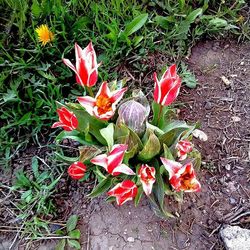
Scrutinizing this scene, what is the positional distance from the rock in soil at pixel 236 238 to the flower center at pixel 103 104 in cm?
66

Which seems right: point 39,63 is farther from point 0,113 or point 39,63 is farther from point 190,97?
point 190,97

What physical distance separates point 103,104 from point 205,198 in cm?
64

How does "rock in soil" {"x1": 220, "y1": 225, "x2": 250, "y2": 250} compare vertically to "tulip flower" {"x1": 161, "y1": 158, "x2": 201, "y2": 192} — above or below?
below

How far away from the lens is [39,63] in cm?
209

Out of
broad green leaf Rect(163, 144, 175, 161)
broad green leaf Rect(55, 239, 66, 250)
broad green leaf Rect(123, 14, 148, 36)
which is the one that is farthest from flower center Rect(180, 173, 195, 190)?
broad green leaf Rect(123, 14, 148, 36)

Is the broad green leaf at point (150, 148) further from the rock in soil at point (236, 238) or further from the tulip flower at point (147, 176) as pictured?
the rock in soil at point (236, 238)

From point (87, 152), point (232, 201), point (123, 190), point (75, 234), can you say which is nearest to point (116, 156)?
point (123, 190)

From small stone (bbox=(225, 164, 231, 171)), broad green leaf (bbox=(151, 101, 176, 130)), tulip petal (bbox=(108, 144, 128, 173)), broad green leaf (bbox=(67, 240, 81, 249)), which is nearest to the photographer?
tulip petal (bbox=(108, 144, 128, 173))

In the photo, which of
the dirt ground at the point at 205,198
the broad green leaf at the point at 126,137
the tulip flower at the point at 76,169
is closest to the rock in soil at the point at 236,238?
the dirt ground at the point at 205,198

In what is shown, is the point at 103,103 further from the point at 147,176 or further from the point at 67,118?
the point at 147,176

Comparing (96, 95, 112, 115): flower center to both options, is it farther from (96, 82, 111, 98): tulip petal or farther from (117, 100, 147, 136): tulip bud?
(117, 100, 147, 136): tulip bud

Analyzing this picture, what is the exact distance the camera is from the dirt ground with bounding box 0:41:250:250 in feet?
5.88

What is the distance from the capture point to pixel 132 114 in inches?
62.9

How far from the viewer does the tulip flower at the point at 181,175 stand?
146cm
